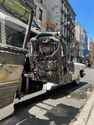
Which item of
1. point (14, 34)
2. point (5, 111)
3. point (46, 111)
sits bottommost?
point (46, 111)

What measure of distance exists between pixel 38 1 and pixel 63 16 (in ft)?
65.9

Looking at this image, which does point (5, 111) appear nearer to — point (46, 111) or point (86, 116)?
point (86, 116)

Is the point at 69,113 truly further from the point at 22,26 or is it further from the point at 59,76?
the point at 22,26

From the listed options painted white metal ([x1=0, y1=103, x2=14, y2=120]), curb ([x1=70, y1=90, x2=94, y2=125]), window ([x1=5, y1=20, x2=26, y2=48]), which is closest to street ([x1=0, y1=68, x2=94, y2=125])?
curb ([x1=70, y1=90, x2=94, y2=125])

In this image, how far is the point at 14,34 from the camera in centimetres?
583

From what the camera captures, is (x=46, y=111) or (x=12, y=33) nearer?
(x=12, y=33)

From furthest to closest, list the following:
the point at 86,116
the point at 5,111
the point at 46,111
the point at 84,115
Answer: the point at 46,111
the point at 84,115
the point at 86,116
the point at 5,111

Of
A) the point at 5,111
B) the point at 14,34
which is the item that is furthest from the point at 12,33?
the point at 5,111

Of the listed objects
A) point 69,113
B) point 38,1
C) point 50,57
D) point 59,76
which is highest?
point 38,1

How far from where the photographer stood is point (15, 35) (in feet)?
19.1

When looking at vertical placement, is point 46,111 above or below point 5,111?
below

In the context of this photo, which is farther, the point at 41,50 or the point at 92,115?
the point at 41,50

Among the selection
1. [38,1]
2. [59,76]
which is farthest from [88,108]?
[38,1]

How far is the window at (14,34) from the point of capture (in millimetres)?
5467
